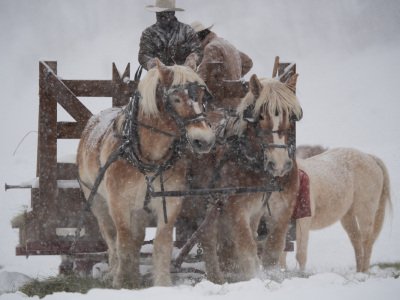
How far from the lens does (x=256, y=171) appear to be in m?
5.18

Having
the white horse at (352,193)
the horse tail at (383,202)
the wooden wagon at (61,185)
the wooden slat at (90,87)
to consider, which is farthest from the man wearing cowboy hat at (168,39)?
the horse tail at (383,202)

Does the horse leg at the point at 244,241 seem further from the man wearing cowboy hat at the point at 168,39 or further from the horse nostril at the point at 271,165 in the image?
the man wearing cowboy hat at the point at 168,39

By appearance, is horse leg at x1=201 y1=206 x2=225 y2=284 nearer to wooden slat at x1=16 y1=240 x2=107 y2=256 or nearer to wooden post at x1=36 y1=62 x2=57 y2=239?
wooden slat at x1=16 y1=240 x2=107 y2=256

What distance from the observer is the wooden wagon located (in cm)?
592

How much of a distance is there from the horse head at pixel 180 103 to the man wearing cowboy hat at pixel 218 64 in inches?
48.3

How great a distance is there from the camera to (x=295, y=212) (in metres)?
6.13

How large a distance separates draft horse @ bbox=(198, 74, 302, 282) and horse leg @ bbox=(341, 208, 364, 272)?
2.95m

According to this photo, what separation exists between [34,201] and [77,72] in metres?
25.0

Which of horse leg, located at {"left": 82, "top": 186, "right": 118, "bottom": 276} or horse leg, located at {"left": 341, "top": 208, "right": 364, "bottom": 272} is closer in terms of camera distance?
horse leg, located at {"left": 82, "top": 186, "right": 118, "bottom": 276}

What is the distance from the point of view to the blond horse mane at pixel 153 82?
465cm

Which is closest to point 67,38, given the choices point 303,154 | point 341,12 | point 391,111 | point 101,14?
Result: point 101,14

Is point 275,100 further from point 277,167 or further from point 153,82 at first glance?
point 153,82

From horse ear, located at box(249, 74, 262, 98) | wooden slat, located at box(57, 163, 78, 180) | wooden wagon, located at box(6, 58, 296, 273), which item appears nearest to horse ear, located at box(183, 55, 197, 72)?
horse ear, located at box(249, 74, 262, 98)

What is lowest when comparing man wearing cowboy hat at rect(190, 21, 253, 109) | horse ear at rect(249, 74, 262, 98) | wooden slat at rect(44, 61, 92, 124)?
horse ear at rect(249, 74, 262, 98)
